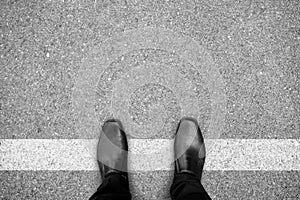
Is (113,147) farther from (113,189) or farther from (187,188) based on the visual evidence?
(187,188)

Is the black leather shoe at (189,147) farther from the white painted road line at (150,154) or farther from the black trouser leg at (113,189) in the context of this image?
the black trouser leg at (113,189)

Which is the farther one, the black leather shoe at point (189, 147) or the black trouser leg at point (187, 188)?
the black leather shoe at point (189, 147)

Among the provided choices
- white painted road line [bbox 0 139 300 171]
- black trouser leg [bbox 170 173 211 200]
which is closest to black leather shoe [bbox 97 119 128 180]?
white painted road line [bbox 0 139 300 171]

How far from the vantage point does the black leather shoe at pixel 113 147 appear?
2109mm

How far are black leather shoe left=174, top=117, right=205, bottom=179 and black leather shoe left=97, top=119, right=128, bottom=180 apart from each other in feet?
1.25

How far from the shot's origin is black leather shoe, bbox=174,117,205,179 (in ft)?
6.86

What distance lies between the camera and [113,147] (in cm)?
214

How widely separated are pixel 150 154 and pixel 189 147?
0.29m

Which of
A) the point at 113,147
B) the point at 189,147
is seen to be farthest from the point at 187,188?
the point at 113,147

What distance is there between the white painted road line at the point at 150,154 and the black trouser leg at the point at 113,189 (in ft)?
0.46

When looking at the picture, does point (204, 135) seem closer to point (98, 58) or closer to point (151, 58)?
point (151, 58)

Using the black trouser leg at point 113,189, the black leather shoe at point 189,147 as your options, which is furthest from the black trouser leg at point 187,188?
the black trouser leg at point 113,189

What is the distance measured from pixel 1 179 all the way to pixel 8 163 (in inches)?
5.0

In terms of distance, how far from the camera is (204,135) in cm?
215
